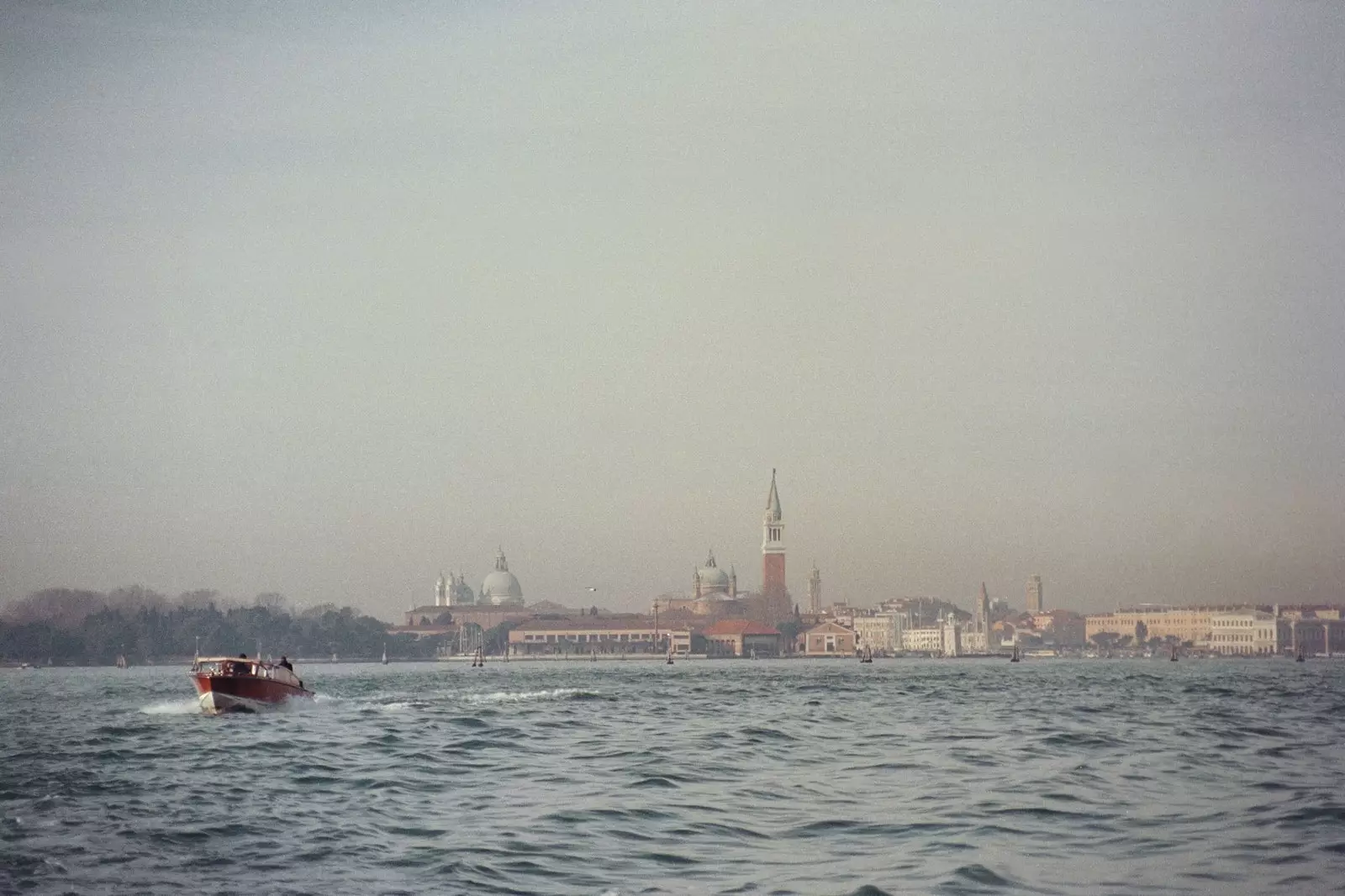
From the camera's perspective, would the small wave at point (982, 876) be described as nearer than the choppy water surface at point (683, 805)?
Yes

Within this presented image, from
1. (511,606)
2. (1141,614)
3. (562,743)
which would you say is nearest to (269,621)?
(511,606)

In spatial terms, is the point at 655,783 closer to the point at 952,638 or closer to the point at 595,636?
the point at 595,636

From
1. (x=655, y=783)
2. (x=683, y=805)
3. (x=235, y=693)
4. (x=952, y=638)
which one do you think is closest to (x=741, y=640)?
(x=952, y=638)

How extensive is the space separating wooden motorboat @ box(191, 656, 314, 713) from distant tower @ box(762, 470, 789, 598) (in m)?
143

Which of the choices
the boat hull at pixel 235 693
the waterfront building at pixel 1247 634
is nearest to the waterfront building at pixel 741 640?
the waterfront building at pixel 1247 634

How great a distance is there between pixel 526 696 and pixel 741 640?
396ft

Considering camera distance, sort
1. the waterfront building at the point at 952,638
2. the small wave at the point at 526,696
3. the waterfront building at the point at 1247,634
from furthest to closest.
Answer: the waterfront building at the point at 952,638, the waterfront building at the point at 1247,634, the small wave at the point at 526,696

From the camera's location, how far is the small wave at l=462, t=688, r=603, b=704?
44.6 meters

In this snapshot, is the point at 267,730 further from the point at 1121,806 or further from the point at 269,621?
the point at 269,621

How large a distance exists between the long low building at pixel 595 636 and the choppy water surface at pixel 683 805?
137431mm

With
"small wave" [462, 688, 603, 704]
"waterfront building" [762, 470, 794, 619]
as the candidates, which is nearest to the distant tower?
"waterfront building" [762, 470, 794, 619]

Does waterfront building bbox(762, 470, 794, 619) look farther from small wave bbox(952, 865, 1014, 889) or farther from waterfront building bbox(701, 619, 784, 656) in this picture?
small wave bbox(952, 865, 1014, 889)

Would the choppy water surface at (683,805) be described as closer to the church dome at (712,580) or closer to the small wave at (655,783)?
the small wave at (655,783)

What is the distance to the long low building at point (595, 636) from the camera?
171m
